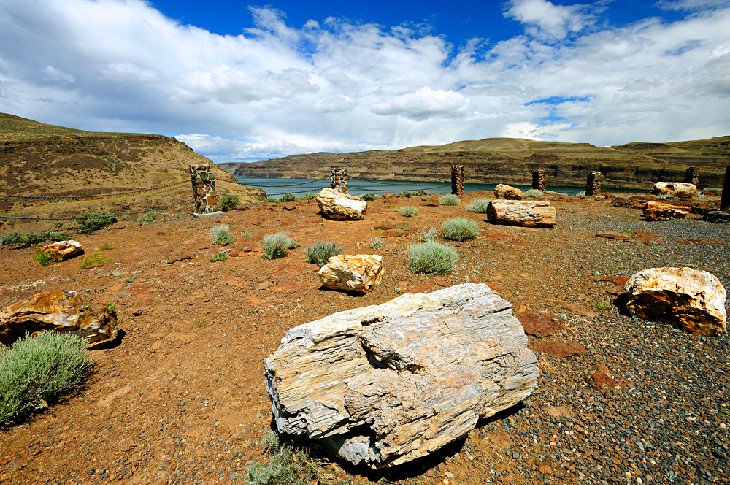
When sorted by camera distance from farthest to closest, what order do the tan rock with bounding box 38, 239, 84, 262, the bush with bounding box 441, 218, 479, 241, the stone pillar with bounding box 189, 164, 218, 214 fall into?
the stone pillar with bounding box 189, 164, 218, 214 < the bush with bounding box 441, 218, 479, 241 < the tan rock with bounding box 38, 239, 84, 262

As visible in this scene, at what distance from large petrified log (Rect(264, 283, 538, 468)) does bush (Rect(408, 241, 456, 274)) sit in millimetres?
3787

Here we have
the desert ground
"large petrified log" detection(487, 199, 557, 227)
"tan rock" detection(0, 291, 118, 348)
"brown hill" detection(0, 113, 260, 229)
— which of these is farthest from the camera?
"brown hill" detection(0, 113, 260, 229)

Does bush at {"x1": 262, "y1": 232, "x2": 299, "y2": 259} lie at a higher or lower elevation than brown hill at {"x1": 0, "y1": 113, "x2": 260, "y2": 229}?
lower

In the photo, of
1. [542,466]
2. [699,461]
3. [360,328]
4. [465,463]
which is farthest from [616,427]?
[360,328]

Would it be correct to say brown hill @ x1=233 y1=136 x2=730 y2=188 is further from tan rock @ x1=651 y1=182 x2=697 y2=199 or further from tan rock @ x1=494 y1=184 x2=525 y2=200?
Answer: tan rock @ x1=494 y1=184 x2=525 y2=200

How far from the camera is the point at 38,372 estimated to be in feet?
14.3

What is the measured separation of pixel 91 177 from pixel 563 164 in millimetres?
101742

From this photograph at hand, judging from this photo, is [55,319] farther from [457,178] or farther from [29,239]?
[457,178]

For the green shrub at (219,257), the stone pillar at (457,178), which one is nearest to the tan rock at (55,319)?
the green shrub at (219,257)

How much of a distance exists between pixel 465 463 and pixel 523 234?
10.2 meters

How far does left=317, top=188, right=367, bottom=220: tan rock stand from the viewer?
1584 cm

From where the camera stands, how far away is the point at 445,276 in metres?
A: 8.00

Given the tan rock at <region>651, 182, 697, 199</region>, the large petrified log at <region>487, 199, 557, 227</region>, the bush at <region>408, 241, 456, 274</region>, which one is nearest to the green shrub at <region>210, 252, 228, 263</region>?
the bush at <region>408, 241, 456, 274</region>

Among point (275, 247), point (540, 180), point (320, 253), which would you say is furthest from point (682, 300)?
point (540, 180)
